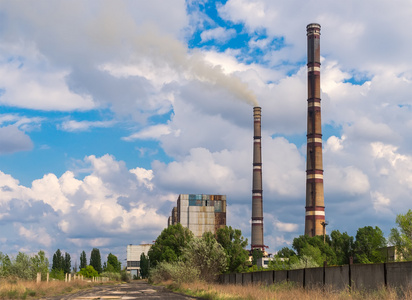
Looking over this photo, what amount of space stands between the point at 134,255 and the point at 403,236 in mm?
120430

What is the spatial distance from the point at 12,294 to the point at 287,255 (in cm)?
8339

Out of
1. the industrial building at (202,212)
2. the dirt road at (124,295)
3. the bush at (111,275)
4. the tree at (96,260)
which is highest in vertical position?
the industrial building at (202,212)

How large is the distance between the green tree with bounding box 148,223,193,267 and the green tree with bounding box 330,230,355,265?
102 ft

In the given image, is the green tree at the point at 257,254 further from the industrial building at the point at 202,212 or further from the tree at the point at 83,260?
the tree at the point at 83,260

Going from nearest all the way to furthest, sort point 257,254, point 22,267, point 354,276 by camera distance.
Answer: point 354,276
point 22,267
point 257,254

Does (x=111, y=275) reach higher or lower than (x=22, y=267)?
lower

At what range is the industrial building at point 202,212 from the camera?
145750mm

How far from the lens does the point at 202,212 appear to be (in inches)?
5792

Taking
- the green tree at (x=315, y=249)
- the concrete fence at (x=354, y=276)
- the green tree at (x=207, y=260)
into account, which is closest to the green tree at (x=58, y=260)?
the green tree at (x=315, y=249)

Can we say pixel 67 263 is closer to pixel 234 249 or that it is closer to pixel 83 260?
pixel 83 260

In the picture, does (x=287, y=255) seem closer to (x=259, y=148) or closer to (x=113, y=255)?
(x=259, y=148)

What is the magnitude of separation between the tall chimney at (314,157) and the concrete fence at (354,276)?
6487cm

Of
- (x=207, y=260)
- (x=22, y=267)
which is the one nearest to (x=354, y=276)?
(x=207, y=260)

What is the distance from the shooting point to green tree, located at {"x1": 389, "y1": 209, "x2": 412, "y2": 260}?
8293 cm
